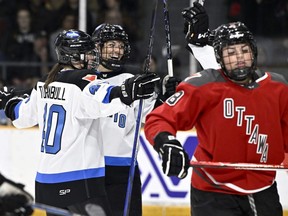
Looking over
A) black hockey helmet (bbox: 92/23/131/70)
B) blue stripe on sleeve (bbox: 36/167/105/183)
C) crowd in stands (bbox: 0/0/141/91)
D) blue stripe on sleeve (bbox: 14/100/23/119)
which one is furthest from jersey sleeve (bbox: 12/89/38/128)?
crowd in stands (bbox: 0/0/141/91)

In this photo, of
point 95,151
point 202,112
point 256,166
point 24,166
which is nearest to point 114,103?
point 95,151

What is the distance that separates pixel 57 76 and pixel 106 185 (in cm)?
71

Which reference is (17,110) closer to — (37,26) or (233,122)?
(233,122)

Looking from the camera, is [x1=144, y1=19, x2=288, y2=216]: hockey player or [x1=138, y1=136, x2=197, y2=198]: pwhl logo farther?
[x1=138, y1=136, x2=197, y2=198]: pwhl logo

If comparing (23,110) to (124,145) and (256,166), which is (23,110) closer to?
(124,145)

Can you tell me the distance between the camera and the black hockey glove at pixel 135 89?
3.36 m

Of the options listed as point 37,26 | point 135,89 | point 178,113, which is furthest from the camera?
point 37,26

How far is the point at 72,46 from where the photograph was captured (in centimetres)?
360

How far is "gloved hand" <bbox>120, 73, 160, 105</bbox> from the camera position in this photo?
3.36m

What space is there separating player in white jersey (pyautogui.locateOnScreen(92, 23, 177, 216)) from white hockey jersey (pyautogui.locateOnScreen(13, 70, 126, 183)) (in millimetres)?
383

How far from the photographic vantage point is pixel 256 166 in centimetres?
295

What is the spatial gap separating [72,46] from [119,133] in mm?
564

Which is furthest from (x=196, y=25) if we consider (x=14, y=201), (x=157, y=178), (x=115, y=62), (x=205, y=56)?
(x=157, y=178)

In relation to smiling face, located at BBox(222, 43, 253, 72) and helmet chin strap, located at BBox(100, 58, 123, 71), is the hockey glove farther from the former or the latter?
smiling face, located at BBox(222, 43, 253, 72)
